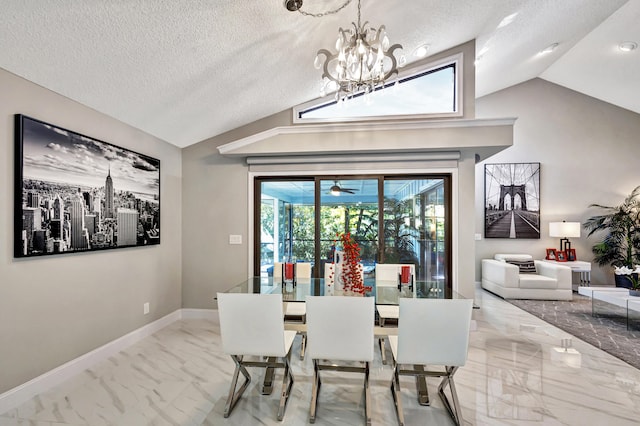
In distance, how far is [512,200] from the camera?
6.38 metres

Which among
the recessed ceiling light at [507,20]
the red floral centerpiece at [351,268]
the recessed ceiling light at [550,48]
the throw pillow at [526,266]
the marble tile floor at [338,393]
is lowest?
the marble tile floor at [338,393]

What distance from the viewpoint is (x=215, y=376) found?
101 inches

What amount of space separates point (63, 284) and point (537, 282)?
6385mm

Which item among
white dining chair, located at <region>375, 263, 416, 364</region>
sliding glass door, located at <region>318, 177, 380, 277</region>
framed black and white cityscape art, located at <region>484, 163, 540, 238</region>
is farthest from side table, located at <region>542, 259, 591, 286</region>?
white dining chair, located at <region>375, 263, 416, 364</region>

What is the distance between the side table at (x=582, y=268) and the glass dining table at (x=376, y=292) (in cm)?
462

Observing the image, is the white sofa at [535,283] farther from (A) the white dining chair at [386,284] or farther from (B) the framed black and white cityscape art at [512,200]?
(A) the white dining chair at [386,284]

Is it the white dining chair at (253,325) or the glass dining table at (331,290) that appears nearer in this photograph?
the white dining chair at (253,325)

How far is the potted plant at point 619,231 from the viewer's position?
19.4 feet

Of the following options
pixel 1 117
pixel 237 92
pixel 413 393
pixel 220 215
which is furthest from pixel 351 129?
pixel 1 117

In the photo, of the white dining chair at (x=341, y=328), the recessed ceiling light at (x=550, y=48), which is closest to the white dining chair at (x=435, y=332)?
the white dining chair at (x=341, y=328)

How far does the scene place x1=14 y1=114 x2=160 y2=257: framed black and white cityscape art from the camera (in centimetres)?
217

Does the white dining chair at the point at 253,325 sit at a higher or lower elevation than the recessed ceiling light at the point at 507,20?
lower

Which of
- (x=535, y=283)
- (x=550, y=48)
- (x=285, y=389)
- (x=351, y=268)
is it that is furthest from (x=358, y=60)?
(x=535, y=283)

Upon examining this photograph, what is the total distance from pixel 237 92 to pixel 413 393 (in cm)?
322
